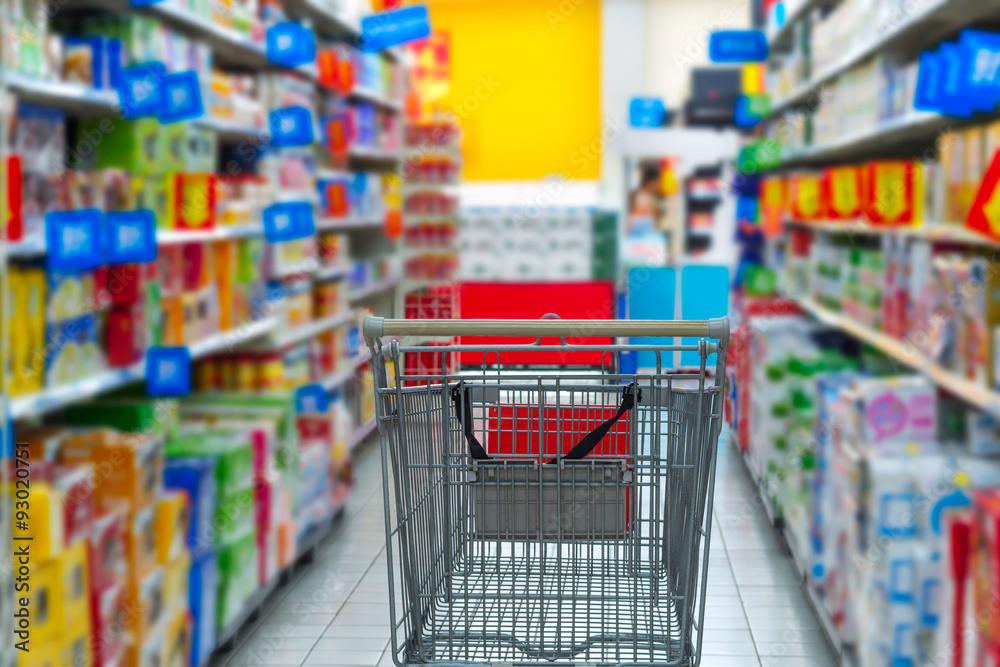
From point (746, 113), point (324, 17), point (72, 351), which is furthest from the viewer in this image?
point (746, 113)

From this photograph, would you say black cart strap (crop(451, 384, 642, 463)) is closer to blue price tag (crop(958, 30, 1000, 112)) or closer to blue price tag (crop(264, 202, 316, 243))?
blue price tag (crop(958, 30, 1000, 112))

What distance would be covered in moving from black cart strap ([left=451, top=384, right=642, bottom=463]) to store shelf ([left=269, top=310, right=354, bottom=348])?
291 cm

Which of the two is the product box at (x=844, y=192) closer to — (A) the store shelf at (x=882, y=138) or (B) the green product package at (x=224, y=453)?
(A) the store shelf at (x=882, y=138)

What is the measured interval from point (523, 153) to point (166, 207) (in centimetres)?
759

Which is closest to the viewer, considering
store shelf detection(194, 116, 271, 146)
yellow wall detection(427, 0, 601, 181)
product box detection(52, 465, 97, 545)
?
product box detection(52, 465, 97, 545)

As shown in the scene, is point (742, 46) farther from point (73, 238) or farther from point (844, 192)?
point (73, 238)

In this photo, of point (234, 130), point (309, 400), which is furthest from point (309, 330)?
point (234, 130)

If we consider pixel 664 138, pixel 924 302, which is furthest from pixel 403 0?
pixel 924 302

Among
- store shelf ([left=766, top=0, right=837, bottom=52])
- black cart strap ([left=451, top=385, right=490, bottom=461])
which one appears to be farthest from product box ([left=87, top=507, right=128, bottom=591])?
store shelf ([left=766, top=0, right=837, bottom=52])

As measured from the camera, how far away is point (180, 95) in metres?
3.18

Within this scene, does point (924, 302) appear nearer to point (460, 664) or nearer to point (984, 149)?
point (984, 149)

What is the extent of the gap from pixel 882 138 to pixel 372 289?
3.61 m

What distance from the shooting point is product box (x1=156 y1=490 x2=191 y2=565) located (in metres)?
3.17

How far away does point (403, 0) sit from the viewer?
7.76 meters
